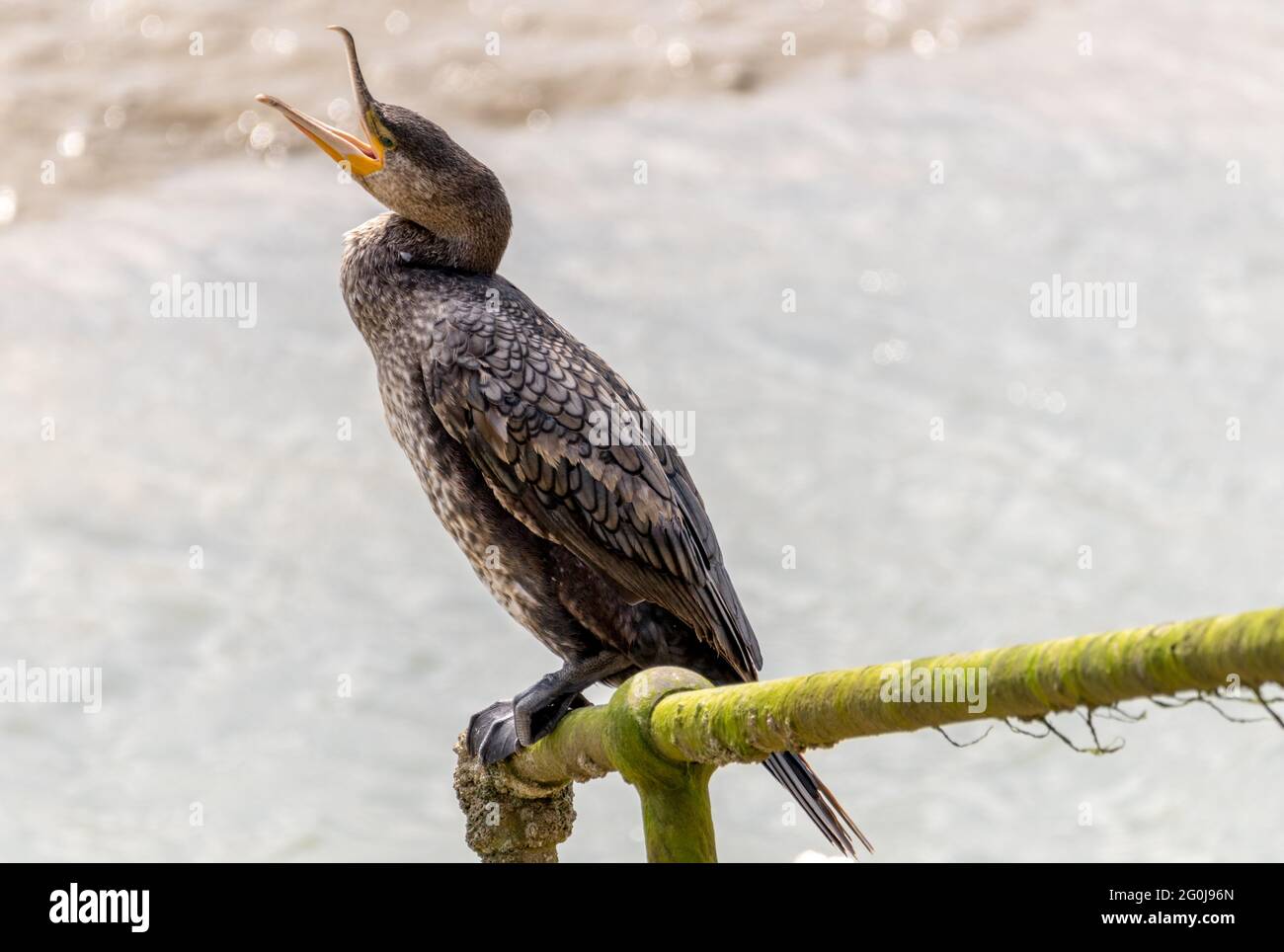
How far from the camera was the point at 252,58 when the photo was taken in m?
12.6

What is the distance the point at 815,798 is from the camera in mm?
3537

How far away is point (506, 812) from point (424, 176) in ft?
5.09

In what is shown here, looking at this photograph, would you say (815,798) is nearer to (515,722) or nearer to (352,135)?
(515,722)

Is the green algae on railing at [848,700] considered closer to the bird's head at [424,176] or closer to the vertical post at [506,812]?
the vertical post at [506,812]

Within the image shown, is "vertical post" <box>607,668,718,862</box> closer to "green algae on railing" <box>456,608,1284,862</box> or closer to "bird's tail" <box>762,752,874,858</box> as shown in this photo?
"green algae on railing" <box>456,608,1284,862</box>

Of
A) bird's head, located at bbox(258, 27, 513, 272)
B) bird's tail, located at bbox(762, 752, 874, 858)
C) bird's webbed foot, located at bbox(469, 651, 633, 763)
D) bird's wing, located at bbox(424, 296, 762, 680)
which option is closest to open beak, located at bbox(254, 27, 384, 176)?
bird's head, located at bbox(258, 27, 513, 272)

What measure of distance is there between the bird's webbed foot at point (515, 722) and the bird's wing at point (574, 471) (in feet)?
1.04

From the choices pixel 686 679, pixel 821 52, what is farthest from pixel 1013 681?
pixel 821 52

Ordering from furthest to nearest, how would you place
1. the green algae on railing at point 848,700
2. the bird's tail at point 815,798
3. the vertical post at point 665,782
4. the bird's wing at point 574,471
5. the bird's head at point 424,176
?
the bird's head at point 424,176
the bird's wing at point 574,471
the bird's tail at point 815,798
the vertical post at point 665,782
the green algae on railing at point 848,700

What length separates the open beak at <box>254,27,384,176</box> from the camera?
407 centimetres

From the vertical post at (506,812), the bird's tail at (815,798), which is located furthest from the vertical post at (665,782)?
the vertical post at (506,812)

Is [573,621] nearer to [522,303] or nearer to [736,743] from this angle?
[522,303]

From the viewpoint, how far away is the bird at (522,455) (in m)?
3.75

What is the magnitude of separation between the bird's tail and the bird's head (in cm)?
146
